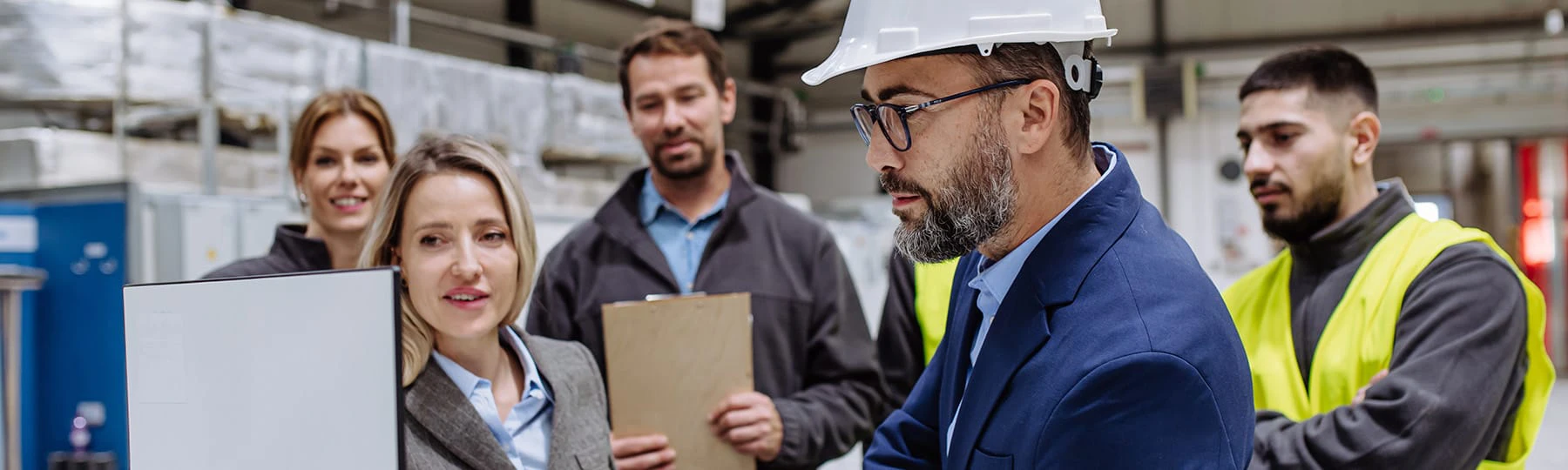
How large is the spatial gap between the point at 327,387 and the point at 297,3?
7.40 meters

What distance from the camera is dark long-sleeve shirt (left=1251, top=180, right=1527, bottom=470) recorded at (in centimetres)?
155

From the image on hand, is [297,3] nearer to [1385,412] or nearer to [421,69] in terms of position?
[421,69]

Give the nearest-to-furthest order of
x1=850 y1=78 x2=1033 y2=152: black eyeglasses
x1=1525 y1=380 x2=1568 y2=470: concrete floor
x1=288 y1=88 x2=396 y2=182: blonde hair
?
x1=850 y1=78 x2=1033 y2=152: black eyeglasses, x1=288 y1=88 x2=396 y2=182: blonde hair, x1=1525 y1=380 x2=1568 y2=470: concrete floor

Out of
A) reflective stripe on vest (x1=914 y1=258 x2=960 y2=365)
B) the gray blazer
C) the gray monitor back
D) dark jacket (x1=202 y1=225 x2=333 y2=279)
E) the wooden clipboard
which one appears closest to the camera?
the gray monitor back

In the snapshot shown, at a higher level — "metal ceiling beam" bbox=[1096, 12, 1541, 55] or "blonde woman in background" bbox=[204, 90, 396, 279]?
"metal ceiling beam" bbox=[1096, 12, 1541, 55]

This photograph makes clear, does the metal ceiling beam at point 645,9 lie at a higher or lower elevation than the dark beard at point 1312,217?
higher

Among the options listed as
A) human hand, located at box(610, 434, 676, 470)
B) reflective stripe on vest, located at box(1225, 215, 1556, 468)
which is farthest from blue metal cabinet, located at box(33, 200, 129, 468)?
reflective stripe on vest, located at box(1225, 215, 1556, 468)

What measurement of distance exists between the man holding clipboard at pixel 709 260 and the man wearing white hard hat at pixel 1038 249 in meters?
0.80

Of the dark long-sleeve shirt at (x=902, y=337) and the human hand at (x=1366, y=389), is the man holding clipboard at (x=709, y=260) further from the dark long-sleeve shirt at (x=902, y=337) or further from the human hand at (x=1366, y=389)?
the human hand at (x=1366, y=389)

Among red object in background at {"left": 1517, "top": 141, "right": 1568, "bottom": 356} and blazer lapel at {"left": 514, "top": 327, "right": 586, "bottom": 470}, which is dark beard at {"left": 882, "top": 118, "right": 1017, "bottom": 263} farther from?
red object in background at {"left": 1517, "top": 141, "right": 1568, "bottom": 356}

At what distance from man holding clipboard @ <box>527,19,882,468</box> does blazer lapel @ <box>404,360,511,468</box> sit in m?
0.64

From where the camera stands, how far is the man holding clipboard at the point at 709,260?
208cm

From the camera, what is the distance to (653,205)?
7.20 ft

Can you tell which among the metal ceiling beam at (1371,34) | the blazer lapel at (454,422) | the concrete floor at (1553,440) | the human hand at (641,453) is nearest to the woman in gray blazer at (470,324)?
the blazer lapel at (454,422)
